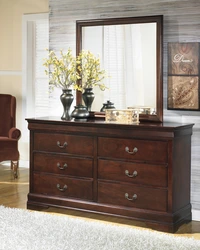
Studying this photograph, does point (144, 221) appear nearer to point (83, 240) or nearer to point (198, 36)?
point (83, 240)

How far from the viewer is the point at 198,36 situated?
14.2ft

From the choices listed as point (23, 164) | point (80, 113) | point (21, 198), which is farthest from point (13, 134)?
point (80, 113)

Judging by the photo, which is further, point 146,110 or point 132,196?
point 146,110

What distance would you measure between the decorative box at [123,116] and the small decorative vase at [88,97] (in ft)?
1.19

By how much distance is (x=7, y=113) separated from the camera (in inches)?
256

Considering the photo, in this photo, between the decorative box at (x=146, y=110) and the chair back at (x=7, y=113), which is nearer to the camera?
the decorative box at (x=146, y=110)

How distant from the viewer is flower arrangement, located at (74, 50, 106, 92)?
15.8 feet

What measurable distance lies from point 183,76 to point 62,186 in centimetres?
140

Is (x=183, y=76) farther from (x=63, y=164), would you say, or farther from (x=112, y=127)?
(x=63, y=164)

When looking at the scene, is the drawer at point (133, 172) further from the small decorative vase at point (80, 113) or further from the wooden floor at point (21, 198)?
the small decorative vase at point (80, 113)

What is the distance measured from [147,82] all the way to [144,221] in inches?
47.1

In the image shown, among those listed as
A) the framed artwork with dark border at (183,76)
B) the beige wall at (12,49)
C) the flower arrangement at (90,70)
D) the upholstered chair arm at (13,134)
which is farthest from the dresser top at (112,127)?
the beige wall at (12,49)

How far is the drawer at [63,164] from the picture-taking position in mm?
4473

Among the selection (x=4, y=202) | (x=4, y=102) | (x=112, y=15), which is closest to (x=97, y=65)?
(x=112, y=15)
